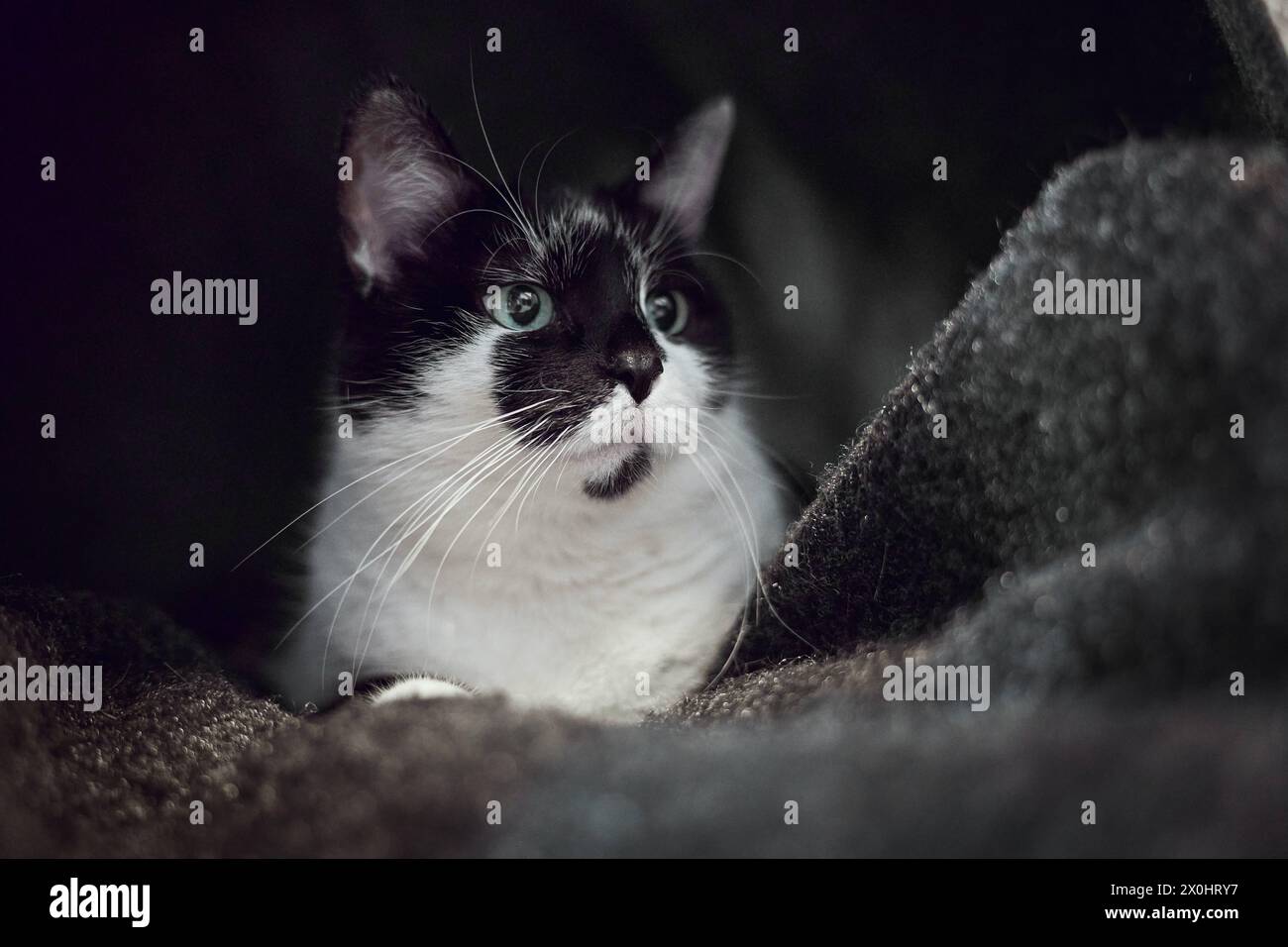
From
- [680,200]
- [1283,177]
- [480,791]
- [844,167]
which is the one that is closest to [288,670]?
[480,791]

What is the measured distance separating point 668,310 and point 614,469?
1.11 feet

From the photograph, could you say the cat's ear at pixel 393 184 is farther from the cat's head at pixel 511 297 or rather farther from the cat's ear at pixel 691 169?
the cat's ear at pixel 691 169

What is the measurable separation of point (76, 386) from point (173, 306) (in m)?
0.20

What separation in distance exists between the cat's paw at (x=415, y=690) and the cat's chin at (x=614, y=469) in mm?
338

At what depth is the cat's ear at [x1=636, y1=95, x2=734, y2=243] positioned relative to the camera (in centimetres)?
154

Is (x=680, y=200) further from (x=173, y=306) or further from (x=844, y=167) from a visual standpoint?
(x=173, y=306)

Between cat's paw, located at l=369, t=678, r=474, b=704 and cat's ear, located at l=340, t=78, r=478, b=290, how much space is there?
620mm

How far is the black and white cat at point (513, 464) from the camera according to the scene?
1392mm

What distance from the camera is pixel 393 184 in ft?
4.91

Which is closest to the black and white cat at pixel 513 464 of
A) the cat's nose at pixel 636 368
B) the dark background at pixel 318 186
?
the cat's nose at pixel 636 368

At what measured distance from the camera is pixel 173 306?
5.01 ft

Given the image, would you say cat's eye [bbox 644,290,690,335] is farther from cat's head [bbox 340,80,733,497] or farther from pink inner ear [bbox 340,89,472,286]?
pink inner ear [bbox 340,89,472,286]
